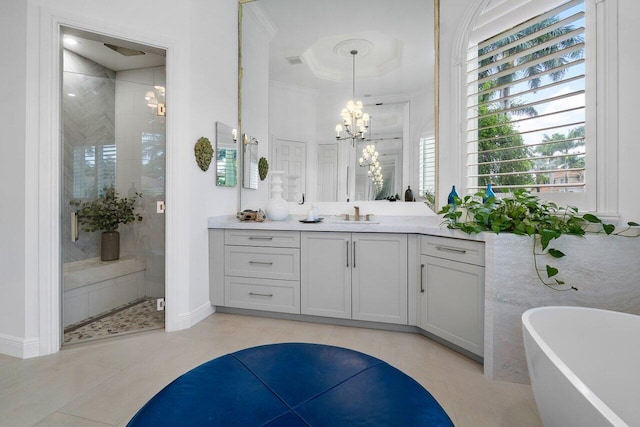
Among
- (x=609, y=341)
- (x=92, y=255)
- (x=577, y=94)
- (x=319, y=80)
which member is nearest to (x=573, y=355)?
(x=609, y=341)

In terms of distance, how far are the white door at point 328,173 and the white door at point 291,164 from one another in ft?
0.57

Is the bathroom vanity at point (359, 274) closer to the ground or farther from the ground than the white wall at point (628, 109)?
closer to the ground

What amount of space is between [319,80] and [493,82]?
5.13 feet

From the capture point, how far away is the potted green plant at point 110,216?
289 cm

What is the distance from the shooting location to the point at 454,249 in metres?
2.12

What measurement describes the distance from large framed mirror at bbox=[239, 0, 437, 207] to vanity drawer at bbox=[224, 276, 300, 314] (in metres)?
0.94

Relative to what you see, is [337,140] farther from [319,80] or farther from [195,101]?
[195,101]

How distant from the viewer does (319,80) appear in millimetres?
3078

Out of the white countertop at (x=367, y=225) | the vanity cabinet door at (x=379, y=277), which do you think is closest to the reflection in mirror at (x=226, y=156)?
the white countertop at (x=367, y=225)

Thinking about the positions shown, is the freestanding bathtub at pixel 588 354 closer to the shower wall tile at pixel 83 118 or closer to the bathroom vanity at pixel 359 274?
the bathroom vanity at pixel 359 274

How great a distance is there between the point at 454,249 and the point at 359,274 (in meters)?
0.77

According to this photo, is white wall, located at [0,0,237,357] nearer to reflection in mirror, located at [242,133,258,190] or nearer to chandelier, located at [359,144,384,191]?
reflection in mirror, located at [242,133,258,190]

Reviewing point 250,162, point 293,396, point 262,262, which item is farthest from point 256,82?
point 293,396

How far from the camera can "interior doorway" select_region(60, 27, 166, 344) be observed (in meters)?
2.51
